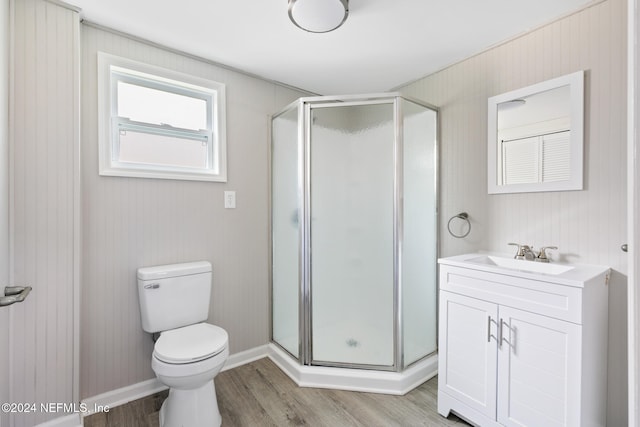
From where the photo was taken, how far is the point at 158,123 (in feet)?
6.76

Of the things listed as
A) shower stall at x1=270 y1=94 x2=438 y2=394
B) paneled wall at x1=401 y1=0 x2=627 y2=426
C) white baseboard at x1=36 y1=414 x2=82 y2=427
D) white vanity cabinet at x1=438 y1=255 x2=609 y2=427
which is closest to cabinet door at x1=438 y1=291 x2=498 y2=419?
white vanity cabinet at x1=438 y1=255 x2=609 y2=427

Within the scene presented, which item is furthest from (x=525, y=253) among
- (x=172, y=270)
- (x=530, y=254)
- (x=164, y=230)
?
(x=164, y=230)

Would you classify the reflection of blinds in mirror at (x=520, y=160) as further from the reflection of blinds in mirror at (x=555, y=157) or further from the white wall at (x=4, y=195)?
the white wall at (x=4, y=195)

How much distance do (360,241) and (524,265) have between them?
1.02 m

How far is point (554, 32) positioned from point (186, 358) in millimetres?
2712

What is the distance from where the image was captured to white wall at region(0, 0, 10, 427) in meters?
1.35

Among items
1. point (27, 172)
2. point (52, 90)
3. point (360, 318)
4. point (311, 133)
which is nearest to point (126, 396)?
point (27, 172)

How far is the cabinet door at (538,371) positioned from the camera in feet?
4.18

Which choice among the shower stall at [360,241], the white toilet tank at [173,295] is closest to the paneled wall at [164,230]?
the white toilet tank at [173,295]

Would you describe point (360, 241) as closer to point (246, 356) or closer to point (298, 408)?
point (298, 408)

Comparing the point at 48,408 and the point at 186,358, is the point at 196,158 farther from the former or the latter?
the point at 48,408

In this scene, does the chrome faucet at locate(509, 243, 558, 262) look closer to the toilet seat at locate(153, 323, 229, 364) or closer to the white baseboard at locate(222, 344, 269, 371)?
the toilet seat at locate(153, 323, 229, 364)

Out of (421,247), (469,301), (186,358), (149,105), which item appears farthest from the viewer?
(421,247)

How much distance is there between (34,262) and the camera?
1.51m
